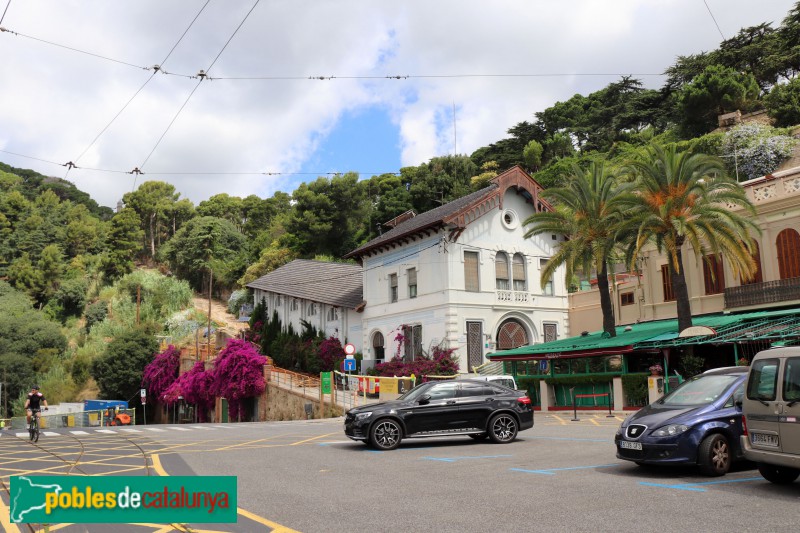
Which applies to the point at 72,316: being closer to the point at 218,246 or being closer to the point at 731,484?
the point at 218,246

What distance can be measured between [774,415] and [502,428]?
7928mm

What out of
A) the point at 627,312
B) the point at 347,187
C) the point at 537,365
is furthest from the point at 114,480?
the point at 347,187

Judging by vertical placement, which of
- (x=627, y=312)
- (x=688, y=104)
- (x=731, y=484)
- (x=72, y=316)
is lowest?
(x=731, y=484)

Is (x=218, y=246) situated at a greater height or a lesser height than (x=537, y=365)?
greater

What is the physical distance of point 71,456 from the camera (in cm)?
1559

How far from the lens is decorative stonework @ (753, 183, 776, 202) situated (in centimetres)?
3114

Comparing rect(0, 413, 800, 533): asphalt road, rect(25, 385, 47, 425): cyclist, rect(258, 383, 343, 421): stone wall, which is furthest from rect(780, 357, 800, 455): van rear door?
rect(258, 383, 343, 421): stone wall

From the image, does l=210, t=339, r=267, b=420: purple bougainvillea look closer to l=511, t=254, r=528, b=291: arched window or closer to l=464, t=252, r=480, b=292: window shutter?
l=464, t=252, r=480, b=292: window shutter

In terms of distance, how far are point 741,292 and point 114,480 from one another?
32.8 meters

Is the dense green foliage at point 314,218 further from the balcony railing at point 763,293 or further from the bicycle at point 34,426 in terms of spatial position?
the bicycle at point 34,426

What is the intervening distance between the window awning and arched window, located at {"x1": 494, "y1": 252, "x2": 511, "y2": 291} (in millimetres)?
6132

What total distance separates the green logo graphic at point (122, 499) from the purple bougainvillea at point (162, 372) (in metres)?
54.6

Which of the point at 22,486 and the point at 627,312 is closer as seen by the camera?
the point at 22,486

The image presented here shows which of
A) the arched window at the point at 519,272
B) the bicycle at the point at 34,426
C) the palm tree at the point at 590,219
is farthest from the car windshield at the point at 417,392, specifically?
the arched window at the point at 519,272
